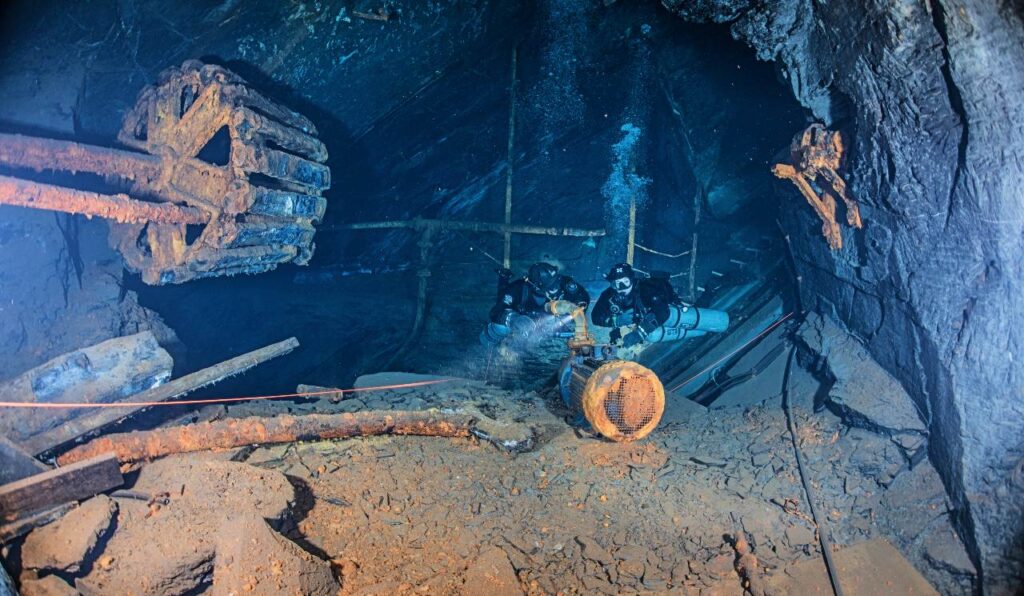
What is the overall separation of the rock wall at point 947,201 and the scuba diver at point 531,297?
11.2 feet

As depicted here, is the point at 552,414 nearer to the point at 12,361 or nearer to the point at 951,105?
the point at 951,105

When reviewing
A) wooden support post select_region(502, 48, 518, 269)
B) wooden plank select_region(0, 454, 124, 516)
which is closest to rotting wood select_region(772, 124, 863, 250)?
wooden support post select_region(502, 48, 518, 269)

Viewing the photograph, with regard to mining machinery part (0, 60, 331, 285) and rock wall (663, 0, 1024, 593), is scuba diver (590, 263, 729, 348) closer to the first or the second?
rock wall (663, 0, 1024, 593)

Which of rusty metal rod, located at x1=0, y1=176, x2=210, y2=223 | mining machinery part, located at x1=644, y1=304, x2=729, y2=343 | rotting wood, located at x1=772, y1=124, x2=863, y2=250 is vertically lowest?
mining machinery part, located at x1=644, y1=304, x2=729, y2=343

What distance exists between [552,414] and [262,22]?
16.8 ft

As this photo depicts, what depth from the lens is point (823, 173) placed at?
4.50 m

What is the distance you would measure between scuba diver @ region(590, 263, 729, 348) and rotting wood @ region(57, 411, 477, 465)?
9.16 feet

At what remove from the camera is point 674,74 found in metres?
7.47

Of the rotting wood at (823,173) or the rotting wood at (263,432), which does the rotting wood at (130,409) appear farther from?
the rotting wood at (823,173)

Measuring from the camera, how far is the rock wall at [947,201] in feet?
10.0

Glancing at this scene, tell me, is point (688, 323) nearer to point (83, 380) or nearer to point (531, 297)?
point (531, 297)

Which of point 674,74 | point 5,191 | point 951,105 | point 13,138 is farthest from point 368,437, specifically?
point 674,74

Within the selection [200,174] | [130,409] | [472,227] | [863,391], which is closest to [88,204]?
[200,174]

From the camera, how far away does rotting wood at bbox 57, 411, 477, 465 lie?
152 inches
